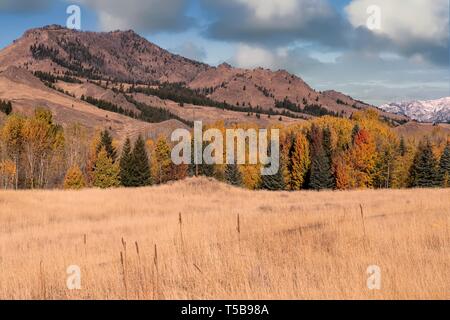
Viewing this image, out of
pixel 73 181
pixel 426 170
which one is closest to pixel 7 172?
pixel 73 181

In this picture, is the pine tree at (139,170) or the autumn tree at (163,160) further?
the autumn tree at (163,160)

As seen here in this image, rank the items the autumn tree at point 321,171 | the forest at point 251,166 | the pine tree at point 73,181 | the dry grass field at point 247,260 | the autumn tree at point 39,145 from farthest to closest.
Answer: the autumn tree at point 39,145 < the autumn tree at point 321,171 < the forest at point 251,166 < the pine tree at point 73,181 < the dry grass field at point 247,260

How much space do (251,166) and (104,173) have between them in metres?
26.6

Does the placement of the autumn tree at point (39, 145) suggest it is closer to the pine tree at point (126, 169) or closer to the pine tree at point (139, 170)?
the pine tree at point (126, 169)

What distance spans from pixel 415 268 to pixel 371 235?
3.18 m

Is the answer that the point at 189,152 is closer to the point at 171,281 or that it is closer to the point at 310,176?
the point at 310,176

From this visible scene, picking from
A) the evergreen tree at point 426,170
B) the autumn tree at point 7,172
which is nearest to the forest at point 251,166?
the evergreen tree at point 426,170

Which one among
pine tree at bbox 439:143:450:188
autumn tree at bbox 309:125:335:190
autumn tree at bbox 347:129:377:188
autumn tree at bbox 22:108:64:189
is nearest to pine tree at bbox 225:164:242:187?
autumn tree at bbox 309:125:335:190

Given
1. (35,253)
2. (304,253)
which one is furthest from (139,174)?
(304,253)

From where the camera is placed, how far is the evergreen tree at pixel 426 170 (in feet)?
216

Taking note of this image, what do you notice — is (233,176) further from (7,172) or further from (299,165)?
(7,172)

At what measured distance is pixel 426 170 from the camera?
6600 cm

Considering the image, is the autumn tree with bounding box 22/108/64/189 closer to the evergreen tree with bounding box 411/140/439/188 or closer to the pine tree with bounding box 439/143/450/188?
the evergreen tree with bounding box 411/140/439/188

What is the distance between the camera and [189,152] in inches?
3093
